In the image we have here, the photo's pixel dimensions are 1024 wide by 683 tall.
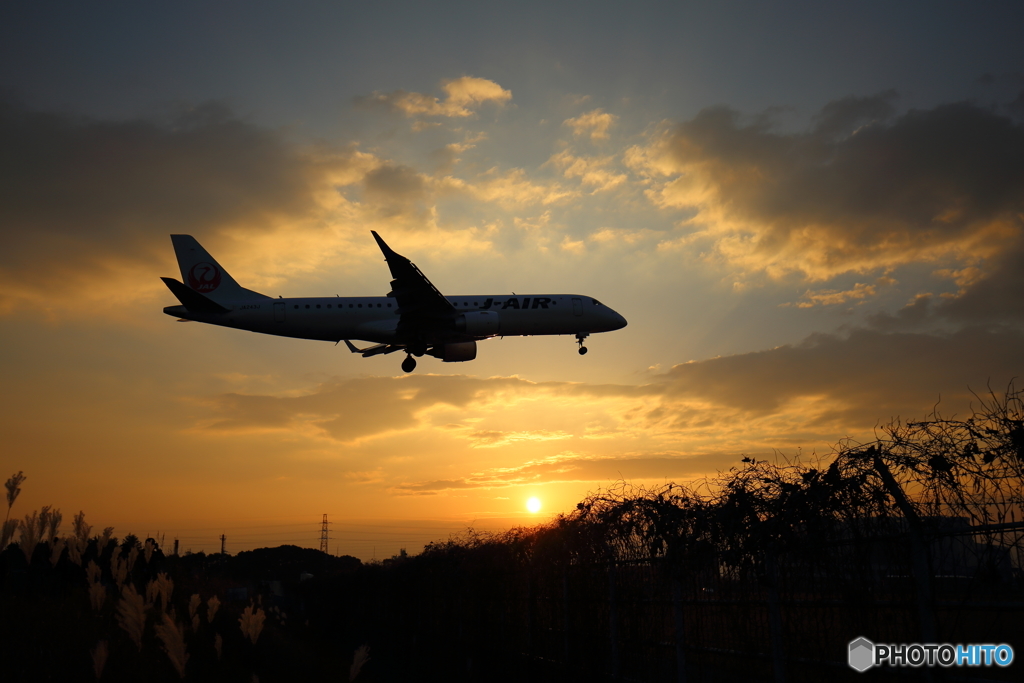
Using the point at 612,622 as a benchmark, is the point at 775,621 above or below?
above

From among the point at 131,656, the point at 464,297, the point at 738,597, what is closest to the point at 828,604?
the point at 738,597

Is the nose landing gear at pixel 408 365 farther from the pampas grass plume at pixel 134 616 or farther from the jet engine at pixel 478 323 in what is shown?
the pampas grass plume at pixel 134 616

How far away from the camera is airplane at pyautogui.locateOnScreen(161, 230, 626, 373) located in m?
37.5

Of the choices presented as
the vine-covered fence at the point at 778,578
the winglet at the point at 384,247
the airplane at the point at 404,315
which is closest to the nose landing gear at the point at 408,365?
the airplane at the point at 404,315

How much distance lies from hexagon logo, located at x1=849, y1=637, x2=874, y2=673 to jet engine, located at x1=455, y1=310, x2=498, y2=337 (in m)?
31.1

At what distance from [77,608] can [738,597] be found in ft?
32.2

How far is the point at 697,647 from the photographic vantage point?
10.5m

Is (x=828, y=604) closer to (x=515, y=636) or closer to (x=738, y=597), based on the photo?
(x=738, y=597)

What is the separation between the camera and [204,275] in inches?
1809
